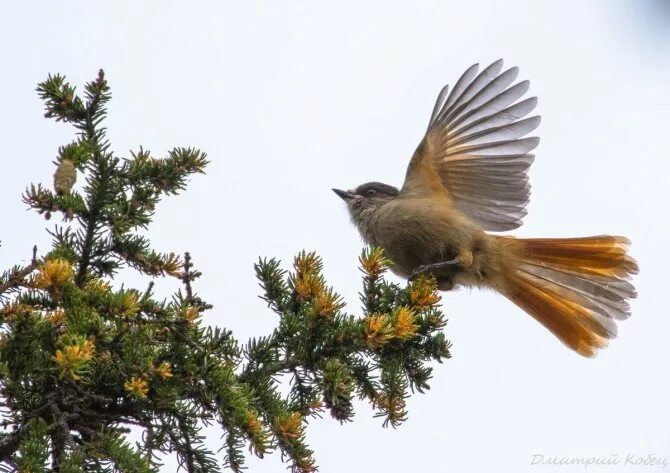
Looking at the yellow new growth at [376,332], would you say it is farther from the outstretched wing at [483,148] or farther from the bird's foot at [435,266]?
the outstretched wing at [483,148]

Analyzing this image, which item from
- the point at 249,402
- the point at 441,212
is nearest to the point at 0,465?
the point at 249,402

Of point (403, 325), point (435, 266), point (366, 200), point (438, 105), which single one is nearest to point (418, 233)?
point (435, 266)

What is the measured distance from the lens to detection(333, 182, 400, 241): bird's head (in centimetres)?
522

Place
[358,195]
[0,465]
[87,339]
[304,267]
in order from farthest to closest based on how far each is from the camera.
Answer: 1. [358,195]
2. [304,267]
3. [87,339]
4. [0,465]

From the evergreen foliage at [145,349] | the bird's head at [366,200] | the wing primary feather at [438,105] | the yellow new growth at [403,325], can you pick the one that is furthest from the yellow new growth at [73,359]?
the wing primary feather at [438,105]

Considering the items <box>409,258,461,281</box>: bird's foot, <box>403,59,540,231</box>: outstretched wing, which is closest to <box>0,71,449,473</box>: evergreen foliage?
<box>409,258,461,281</box>: bird's foot

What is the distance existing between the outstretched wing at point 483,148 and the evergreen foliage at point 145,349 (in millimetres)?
1860

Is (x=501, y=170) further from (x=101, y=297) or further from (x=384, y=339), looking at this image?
(x=101, y=297)

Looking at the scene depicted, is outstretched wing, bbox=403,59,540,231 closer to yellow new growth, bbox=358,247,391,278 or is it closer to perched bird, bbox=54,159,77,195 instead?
yellow new growth, bbox=358,247,391,278

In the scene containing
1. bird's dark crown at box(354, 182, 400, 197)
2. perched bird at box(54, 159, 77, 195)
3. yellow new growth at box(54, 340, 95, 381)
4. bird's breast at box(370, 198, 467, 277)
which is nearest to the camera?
yellow new growth at box(54, 340, 95, 381)

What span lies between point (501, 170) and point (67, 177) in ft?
9.36

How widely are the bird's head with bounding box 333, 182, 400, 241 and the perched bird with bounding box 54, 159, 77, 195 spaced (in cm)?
256

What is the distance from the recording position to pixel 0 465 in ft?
7.12

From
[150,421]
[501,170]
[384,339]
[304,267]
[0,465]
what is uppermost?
[501,170]
